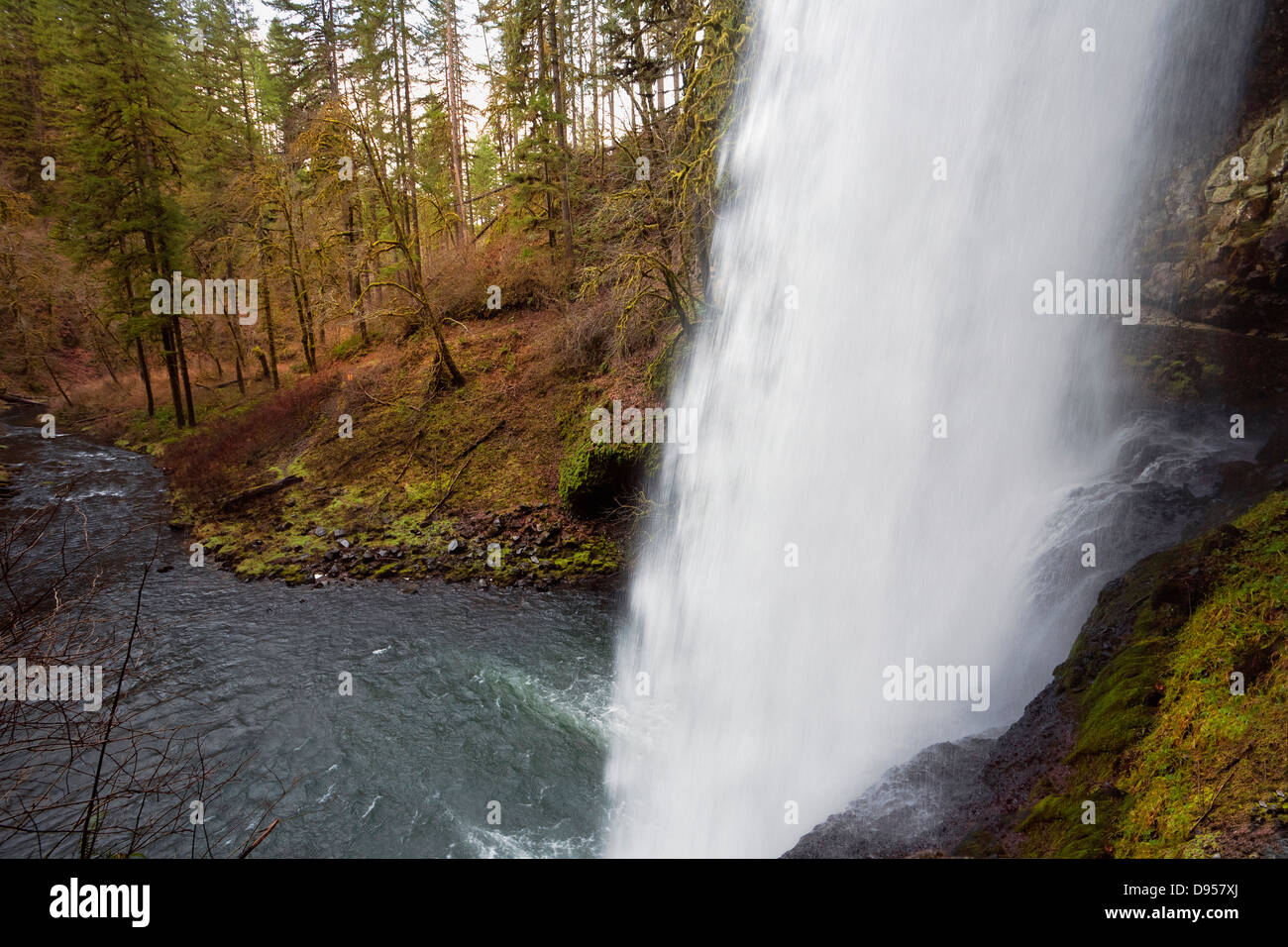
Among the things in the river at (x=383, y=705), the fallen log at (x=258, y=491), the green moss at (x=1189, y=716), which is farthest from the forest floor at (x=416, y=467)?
the green moss at (x=1189, y=716)

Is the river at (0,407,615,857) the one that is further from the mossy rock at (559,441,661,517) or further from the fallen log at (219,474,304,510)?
the mossy rock at (559,441,661,517)

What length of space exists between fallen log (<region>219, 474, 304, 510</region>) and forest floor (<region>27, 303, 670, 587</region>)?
4 centimetres

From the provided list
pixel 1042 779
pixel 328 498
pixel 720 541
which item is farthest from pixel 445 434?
pixel 1042 779

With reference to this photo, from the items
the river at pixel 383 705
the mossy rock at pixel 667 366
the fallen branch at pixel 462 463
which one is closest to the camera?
the river at pixel 383 705

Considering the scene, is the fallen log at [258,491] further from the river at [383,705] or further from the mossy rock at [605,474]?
the mossy rock at [605,474]

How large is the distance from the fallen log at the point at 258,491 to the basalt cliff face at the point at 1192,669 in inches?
676

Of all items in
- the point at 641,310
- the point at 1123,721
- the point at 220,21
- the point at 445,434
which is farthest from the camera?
the point at 220,21

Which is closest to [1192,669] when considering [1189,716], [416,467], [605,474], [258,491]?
[1189,716]

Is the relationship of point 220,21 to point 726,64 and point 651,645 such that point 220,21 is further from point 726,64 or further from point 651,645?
point 651,645

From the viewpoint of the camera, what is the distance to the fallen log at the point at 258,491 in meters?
16.0

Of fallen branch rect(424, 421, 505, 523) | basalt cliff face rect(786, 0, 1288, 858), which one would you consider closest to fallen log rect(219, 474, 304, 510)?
fallen branch rect(424, 421, 505, 523)

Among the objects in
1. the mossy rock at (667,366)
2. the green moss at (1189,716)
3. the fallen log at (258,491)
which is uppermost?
the mossy rock at (667,366)

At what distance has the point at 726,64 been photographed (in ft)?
37.4
